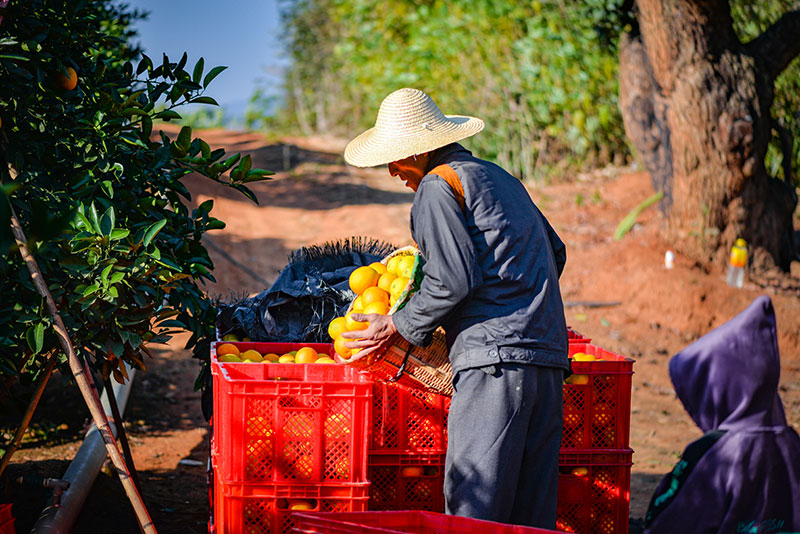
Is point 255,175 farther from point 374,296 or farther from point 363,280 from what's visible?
point 374,296

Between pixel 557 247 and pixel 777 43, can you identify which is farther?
pixel 777 43

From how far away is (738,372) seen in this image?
237 cm

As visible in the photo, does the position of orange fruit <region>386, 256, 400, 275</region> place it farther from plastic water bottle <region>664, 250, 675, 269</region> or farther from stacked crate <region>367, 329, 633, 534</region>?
plastic water bottle <region>664, 250, 675, 269</region>

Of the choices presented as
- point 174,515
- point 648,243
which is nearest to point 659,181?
point 648,243

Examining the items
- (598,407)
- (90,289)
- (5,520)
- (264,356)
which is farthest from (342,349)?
(5,520)

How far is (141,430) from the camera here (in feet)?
19.7

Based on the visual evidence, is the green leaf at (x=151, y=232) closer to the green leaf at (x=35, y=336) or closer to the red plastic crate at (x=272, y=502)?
the green leaf at (x=35, y=336)

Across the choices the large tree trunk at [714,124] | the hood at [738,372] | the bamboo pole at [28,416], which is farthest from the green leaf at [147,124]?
the large tree trunk at [714,124]

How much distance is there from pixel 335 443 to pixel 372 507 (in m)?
0.42

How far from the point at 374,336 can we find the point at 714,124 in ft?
21.8

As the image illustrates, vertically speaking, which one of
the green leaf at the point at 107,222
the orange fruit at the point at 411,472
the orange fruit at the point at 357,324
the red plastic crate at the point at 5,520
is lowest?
the red plastic crate at the point at 5,520

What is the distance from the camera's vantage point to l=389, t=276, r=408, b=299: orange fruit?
10.5ft

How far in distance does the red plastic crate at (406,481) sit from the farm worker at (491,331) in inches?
12.7

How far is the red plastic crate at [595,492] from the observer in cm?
342
